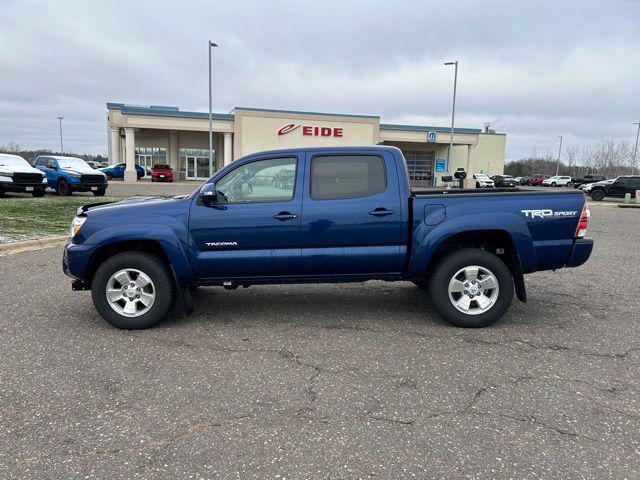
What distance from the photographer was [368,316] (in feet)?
17.3

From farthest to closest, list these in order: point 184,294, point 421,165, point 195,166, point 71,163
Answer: point 421,165 < point 195,166 < point 71,163 < point 184,294

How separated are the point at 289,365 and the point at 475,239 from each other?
7.90 ft

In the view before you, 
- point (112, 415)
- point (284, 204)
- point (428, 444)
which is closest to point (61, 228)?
point (284, 204)

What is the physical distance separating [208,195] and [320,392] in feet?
7.33

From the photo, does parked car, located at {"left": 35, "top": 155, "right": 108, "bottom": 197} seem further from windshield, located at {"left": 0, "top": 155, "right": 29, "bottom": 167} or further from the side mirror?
the side mirror

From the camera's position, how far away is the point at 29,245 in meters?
9.02

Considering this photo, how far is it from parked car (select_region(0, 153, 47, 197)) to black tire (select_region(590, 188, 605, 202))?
30.1m

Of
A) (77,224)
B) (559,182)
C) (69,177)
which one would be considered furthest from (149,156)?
(559,182)

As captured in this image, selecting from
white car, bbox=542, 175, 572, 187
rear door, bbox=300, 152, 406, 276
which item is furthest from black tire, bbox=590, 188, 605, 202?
white car, bbox=542, 175, 572, 187

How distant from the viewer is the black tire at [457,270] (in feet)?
15.7

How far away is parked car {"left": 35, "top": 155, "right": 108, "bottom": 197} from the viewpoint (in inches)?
760

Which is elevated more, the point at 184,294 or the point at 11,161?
the point at 11,161

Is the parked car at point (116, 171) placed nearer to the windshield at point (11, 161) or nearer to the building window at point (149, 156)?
the building window at point (149, 156)

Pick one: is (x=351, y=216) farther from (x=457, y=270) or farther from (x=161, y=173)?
(x=161, y=173)
